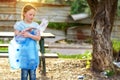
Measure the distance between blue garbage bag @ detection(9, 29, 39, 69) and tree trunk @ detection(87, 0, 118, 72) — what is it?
170 cm

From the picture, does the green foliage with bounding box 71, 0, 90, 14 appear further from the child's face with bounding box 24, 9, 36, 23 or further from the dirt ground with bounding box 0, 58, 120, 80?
the child's face with bounding box 24, 9, 36, 23

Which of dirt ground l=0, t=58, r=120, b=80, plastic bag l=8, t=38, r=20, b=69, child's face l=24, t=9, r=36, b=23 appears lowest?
dirt ground l=0, t=58, r=120, b=80

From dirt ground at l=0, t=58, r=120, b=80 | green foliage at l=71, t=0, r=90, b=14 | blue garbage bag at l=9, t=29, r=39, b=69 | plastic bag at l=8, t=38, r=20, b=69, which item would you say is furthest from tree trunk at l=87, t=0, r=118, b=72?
green foliage at l=71, t=0, r=90, b=14

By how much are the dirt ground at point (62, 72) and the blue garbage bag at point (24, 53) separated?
1200 mm

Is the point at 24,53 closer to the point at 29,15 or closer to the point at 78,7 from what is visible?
the point at 29,15

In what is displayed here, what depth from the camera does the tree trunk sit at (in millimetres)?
6293

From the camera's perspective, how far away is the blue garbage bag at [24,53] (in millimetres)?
4906

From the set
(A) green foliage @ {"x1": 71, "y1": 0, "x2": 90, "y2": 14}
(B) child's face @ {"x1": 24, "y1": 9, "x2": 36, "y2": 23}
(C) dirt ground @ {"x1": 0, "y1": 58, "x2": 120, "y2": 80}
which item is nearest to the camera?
(B) child's face @ {"x1": 24, "y1": 9, "x2": 36, "y2": 23}

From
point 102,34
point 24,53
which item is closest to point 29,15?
point 24,53

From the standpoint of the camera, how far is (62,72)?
6504 mm

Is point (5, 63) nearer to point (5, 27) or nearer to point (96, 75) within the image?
point (96, 75)

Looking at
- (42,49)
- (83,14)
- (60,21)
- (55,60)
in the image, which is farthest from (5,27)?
(42,49)

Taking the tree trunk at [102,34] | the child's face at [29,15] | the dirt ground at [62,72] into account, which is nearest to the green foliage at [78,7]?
the dirt ground at [62,72]

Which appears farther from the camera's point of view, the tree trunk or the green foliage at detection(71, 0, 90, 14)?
the green foliage at detection(71, 0, 90, 14)
